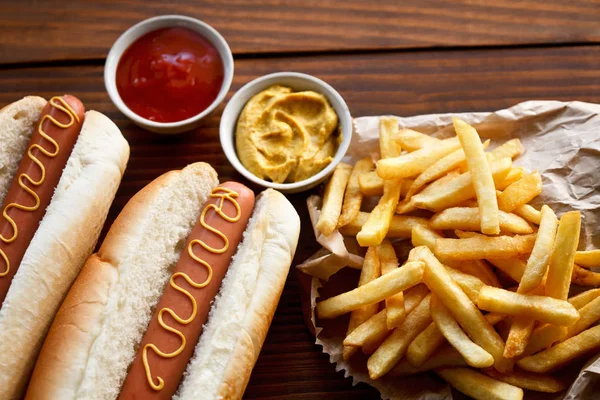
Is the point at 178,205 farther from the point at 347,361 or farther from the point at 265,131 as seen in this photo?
the point at 347,361

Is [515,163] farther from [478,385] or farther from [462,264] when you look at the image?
[478,385]

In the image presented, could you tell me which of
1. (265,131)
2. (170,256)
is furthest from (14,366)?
(265,131)

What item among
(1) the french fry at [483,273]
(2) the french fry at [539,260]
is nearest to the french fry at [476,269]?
(1) the french fry at [483,273]

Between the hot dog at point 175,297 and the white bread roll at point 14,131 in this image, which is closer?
the hot dog at point 175,297

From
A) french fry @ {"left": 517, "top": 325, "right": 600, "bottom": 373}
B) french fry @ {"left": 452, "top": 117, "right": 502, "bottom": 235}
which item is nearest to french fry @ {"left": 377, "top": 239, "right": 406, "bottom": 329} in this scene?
french fry @ {"left": 452, "top": 117, "right": 502, "bottom": 235}

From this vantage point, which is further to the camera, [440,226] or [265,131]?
[265,131]

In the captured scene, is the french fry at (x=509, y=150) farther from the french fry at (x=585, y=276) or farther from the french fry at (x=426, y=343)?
the french fry at (x=426, y=343)

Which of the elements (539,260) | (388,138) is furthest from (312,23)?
(539,260)
